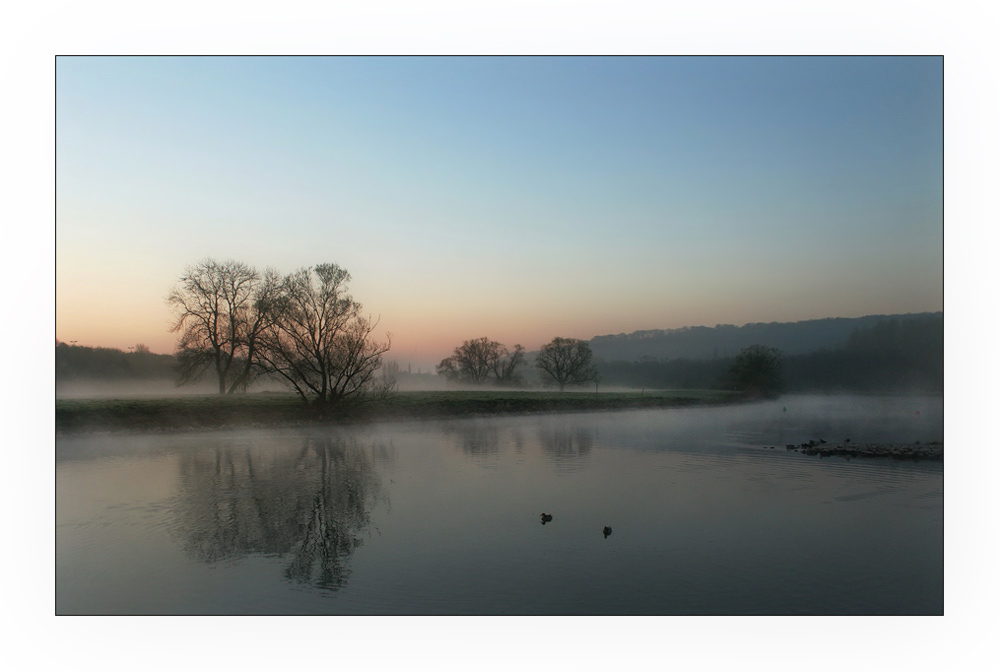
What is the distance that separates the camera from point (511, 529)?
5.77 metres

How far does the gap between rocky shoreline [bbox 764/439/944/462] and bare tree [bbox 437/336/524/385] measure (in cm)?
451

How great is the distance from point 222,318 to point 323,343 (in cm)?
223

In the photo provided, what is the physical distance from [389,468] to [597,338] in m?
3.75

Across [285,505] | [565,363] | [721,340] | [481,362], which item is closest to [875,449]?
[721,340]

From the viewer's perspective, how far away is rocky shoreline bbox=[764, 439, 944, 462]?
5.73 meters

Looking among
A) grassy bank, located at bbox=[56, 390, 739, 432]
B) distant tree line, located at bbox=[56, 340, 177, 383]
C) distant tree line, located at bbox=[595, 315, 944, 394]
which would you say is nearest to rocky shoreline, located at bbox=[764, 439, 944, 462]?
distant tree line, located at bbox=[595, 315, 944, 394]

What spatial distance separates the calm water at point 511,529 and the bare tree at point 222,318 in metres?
1.35

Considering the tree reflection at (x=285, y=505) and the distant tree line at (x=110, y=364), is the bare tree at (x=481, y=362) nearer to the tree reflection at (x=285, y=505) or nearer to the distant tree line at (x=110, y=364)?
the tree reflection at (x=285, y=505)

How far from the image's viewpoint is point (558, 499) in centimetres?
690

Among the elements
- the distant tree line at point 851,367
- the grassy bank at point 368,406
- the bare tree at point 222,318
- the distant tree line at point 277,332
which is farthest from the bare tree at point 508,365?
the bare tree at point 222,318

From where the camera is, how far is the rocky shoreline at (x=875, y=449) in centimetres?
573
